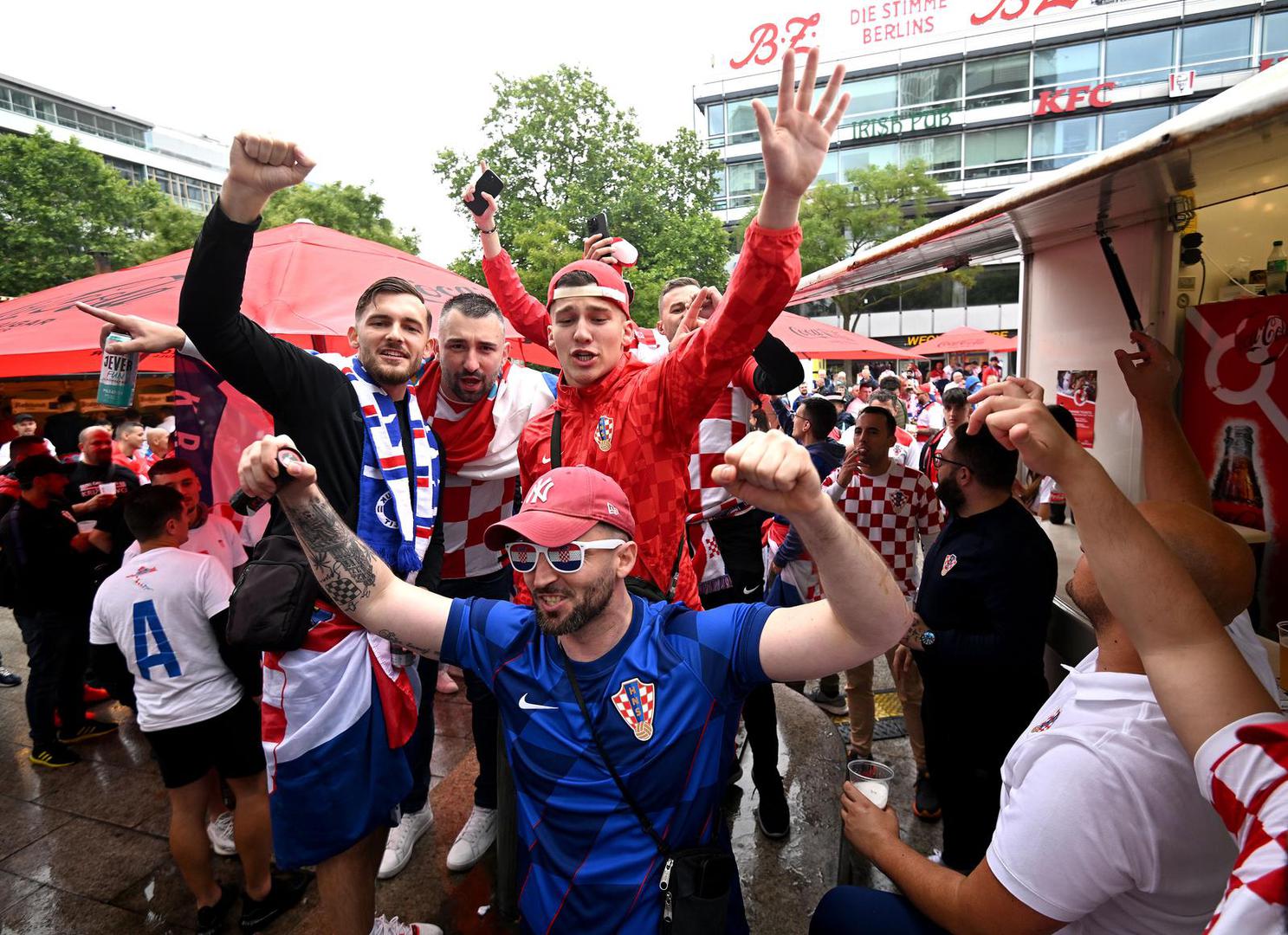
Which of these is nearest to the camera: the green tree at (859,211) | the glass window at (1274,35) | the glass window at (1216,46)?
the green tree at (859,211)

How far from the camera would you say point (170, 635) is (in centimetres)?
281

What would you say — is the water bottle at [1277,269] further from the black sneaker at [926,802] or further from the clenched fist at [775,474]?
the clenched fist at [775,474]

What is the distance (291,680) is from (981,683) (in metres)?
2.40

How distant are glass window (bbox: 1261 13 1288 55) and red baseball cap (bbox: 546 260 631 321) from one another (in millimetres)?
40887

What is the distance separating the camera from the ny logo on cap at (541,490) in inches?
71.3

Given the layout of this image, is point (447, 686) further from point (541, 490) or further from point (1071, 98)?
point (1071, 98)

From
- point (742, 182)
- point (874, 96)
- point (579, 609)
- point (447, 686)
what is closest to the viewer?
point (579, 609)

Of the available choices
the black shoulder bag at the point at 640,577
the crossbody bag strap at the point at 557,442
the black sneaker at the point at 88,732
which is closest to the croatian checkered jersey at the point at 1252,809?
the black shoulder bag at the point at 640,577

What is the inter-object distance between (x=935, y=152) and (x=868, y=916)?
3899 centimetres

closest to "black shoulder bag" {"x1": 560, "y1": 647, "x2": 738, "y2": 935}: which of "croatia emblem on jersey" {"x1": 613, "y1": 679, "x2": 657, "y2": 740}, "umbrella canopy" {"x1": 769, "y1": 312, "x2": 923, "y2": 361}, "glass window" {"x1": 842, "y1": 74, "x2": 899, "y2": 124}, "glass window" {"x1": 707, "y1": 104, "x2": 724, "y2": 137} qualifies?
"croatia emblem on jersey" {"x1": 613, "y1": 679, "x2": 657, "y2": 740}

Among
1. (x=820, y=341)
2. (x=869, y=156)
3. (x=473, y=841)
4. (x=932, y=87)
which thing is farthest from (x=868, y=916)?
(x=932, y=87)

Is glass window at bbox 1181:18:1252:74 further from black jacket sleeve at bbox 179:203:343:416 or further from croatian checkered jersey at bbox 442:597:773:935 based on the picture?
black jacket sleeve at bbox 179:203:343:416

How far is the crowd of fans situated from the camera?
50.2 inches

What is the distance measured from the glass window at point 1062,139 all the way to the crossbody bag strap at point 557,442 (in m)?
37.3
